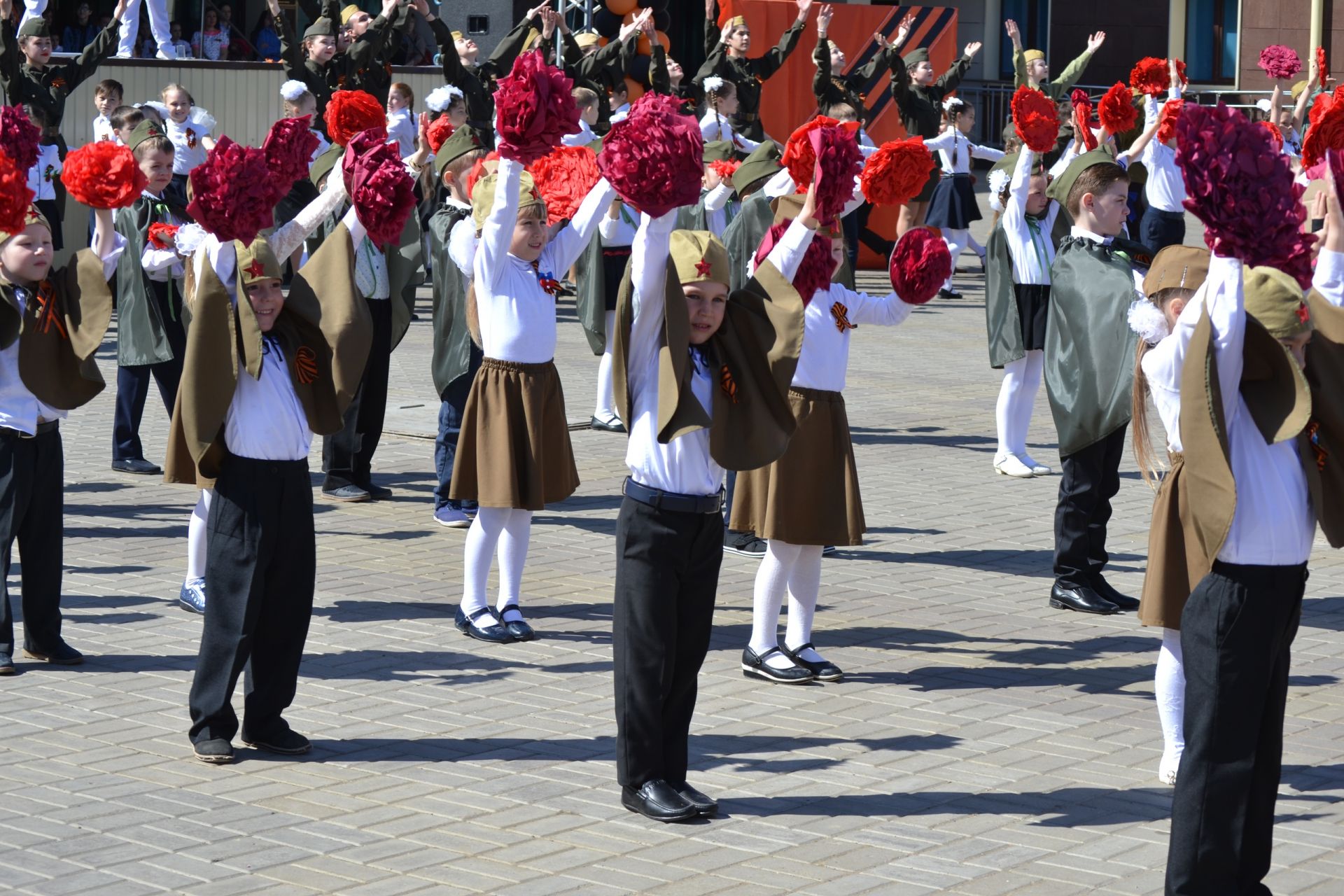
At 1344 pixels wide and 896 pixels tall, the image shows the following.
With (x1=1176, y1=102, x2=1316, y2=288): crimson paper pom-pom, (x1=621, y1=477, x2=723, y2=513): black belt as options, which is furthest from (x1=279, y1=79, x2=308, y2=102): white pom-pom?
(x1=1176, y1=102, x2=1316, y2=288): crimson paper pom-pom

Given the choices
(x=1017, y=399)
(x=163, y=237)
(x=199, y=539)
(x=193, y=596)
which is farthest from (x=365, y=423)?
(x=1017, y=399)

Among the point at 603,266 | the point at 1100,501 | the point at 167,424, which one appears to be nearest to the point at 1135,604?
the point at 1100,501

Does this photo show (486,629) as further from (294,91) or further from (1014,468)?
(294,91)

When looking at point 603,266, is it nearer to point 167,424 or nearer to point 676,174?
point 167,424

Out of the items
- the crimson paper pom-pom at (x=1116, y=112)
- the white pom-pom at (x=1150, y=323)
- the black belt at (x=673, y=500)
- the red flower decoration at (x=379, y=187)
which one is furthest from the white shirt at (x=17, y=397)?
the crimson paper pom-pom at (x=1116, y=112)

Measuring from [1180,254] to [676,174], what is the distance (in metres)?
1.59

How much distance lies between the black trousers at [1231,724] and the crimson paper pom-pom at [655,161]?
173cm

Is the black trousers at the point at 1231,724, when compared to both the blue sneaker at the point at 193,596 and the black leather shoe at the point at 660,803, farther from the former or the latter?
the blue sneaker at the point at 193,596

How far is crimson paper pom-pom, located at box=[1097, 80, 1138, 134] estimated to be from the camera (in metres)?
10.4

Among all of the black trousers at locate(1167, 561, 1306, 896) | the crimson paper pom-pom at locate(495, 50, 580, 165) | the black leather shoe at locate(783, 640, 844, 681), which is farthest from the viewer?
the black leather shoe at locate(783, 640, 844, 681)

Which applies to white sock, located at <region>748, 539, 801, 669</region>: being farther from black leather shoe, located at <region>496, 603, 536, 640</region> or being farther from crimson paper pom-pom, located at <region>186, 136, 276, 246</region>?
crimson paper pom-pom, located at <region>186, 136, 276, 246</region>

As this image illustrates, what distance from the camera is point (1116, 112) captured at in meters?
10.5

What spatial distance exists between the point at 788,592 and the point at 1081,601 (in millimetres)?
1781

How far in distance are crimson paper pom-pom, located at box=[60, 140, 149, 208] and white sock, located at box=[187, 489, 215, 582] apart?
143 centimetres
